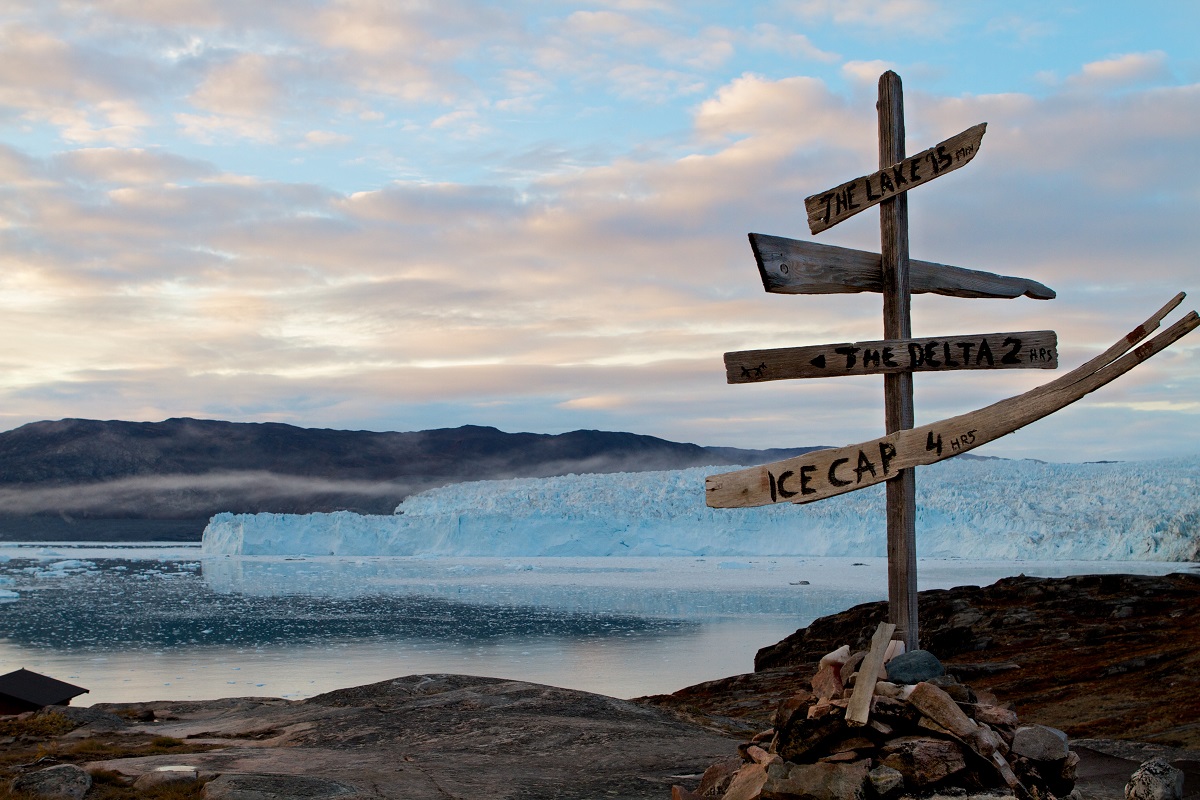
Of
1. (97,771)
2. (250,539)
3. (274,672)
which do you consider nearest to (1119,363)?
(97,771)

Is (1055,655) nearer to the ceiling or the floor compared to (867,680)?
nearer to the floor

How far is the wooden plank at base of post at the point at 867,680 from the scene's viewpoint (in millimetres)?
5246

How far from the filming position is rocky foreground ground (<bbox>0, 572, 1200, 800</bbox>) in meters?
7.23

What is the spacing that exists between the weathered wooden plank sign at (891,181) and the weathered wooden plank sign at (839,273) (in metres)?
0.29

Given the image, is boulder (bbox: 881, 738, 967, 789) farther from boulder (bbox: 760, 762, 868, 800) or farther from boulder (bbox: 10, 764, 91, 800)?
boulder (bbox: 10, 764, 91, 800)

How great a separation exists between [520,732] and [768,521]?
39.8 metres

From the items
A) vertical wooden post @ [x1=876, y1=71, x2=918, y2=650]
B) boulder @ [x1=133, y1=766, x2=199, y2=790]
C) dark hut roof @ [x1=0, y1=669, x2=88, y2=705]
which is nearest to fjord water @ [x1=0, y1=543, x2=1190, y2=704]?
dark hut roof @ [x1=0, y1=669, x2=88, y2=705]

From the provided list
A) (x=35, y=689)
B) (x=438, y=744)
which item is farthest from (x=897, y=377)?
(x=35, y=689)

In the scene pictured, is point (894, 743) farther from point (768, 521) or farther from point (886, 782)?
point (768, 521)

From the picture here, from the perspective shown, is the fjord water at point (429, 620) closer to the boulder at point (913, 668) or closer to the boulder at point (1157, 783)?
the boulder at point (1157, 783)

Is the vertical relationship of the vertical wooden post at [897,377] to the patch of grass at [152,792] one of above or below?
above

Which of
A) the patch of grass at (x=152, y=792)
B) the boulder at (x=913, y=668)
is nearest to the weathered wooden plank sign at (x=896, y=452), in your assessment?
the boulder at (x=913, y=668)

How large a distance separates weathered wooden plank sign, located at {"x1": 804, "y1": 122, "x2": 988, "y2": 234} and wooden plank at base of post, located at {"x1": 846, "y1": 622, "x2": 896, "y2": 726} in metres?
2.49

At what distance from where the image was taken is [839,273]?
6.35 m
